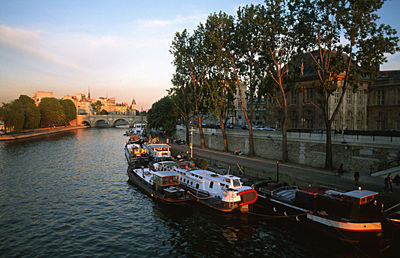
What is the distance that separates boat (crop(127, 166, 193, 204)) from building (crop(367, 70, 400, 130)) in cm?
4447

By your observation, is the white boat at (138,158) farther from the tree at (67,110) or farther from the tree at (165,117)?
the tree at (67,110)

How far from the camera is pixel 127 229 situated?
65.3 ft

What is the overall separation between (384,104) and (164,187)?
46754mm

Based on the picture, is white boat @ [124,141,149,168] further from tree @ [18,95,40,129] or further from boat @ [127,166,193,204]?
tree @ [18,95,40,129]

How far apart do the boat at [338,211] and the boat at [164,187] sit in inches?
332

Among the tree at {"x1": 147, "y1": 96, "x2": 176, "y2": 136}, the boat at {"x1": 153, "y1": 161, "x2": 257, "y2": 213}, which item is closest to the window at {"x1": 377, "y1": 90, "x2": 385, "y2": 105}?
the boat at {"x1": 153, "y1": 161, "x2": 257, "y2": 213}

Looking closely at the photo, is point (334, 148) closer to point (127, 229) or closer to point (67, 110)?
point (127, 229)

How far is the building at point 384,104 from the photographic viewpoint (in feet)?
156

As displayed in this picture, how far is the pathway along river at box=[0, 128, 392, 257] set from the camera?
16.7 metres

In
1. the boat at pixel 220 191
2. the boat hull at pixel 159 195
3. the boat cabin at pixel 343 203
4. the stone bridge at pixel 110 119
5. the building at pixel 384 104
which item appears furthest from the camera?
the stone bridge at pixel 110 119

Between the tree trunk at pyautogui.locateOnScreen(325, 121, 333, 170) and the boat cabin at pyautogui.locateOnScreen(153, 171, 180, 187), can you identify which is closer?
the boat cabin at pyautogui.locateOnScreen(153, 171, 180, 187)

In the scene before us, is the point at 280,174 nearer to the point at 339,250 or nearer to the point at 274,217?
the point at 274,217

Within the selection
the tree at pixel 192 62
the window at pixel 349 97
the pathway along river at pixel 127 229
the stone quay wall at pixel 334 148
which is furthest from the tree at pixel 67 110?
the window at pixel 349 97

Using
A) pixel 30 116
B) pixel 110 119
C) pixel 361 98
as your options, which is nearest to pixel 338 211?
pixel 361 98
